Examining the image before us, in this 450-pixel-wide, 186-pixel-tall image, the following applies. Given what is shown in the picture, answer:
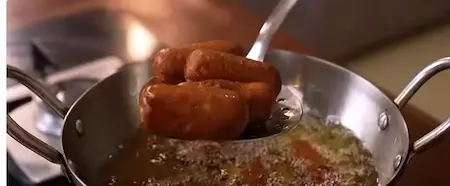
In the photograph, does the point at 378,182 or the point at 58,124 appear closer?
the point at 378,182

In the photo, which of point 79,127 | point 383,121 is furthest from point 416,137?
point 79,127

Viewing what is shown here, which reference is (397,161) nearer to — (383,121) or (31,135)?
(383,121)

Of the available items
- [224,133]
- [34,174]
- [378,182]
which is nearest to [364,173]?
[378,182]

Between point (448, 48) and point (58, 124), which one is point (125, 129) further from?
point (448, 48)

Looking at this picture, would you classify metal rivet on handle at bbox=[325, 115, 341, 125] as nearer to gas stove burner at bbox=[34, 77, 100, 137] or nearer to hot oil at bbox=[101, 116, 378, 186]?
hot oil at bbox=[101, 116, 378, 186]

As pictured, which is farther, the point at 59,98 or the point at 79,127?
the point at 59,98
